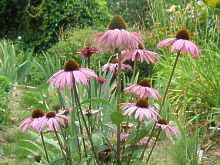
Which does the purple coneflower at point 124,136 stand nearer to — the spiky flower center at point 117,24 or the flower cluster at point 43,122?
the flower cluster at point 43,122

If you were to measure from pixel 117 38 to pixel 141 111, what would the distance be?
18.1 inches

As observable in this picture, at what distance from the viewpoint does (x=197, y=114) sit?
19.6ft

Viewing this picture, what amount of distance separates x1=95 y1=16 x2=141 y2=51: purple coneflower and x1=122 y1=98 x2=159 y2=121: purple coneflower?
0.38 meters

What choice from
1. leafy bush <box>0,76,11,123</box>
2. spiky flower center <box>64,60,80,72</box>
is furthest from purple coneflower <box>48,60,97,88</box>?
leafy bush <box>0,76,11,123</box>

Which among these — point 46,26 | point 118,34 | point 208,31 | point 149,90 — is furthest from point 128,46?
point 46,26

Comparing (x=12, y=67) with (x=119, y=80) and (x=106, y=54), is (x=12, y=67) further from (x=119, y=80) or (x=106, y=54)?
(x=119, y=80)

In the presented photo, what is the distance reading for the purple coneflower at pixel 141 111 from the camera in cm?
313

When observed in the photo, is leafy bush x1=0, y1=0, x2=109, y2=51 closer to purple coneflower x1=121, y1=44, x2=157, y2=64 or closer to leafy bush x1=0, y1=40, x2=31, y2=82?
leafy bush x1=0, y1=40, x2=31, y2=82

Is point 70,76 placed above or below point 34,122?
above

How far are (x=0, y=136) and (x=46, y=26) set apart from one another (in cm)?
542

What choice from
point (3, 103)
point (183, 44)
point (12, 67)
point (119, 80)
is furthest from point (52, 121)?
point (12, 67)

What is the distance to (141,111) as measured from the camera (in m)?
3.16

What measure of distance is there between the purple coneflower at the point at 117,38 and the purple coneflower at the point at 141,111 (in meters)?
0.38

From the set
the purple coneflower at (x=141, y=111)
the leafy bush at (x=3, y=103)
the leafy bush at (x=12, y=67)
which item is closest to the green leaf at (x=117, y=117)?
the purple coneflower at (x=141, y=111)
